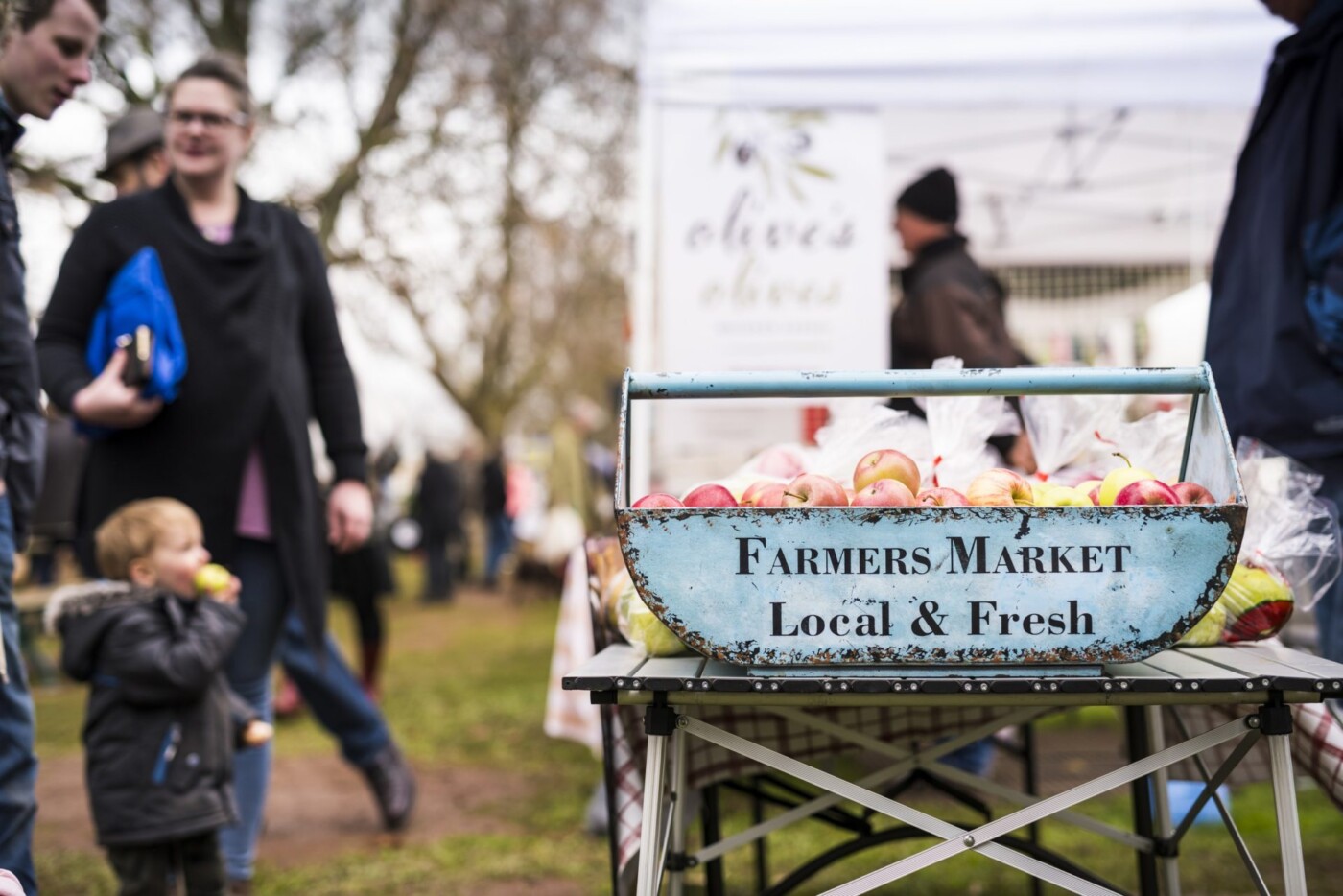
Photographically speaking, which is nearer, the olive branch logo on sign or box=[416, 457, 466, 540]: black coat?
the olive branch logo on sign

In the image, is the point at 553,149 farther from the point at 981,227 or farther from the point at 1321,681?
the point at 1321,681

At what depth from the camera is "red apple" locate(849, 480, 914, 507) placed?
5.28 ft

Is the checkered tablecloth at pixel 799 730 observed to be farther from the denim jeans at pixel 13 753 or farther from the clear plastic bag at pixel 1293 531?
the denim jeans at pixel 13 753

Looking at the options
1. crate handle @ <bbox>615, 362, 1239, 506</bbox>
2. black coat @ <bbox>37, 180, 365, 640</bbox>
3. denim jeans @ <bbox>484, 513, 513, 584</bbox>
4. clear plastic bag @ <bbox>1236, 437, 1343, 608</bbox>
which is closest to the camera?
crate handle @ <bbox>615, 362, 1239, 506</bbox>

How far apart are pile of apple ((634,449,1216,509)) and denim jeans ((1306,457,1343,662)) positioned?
0.77 meters

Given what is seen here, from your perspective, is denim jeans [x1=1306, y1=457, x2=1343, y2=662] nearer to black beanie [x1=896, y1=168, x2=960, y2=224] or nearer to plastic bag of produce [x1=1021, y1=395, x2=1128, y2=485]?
plastic bag of produce [x1=1021, y1=395, x2=1128, y2=485]

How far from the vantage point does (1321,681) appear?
4.89ft

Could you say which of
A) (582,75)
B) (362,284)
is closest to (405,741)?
(582,75)

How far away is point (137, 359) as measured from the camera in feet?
8.60

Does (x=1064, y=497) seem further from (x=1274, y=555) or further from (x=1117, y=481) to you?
(x=1274, y=555)

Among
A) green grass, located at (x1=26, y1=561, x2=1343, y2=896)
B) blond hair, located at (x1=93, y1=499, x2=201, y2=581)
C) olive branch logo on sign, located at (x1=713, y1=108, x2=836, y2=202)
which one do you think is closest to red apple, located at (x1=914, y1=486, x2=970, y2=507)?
blond hair, located at (x1=93, y1=499, x2=201, y2=581)

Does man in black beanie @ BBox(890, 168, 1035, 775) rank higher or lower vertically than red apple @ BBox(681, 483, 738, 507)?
higher

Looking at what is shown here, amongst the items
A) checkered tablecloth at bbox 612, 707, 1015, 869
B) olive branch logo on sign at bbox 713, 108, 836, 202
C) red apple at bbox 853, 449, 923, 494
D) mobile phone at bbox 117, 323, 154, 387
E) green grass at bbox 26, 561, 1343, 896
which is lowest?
green grass at bbox 26, 561, 1343, 896

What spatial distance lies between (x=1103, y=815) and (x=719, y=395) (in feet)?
8.38
